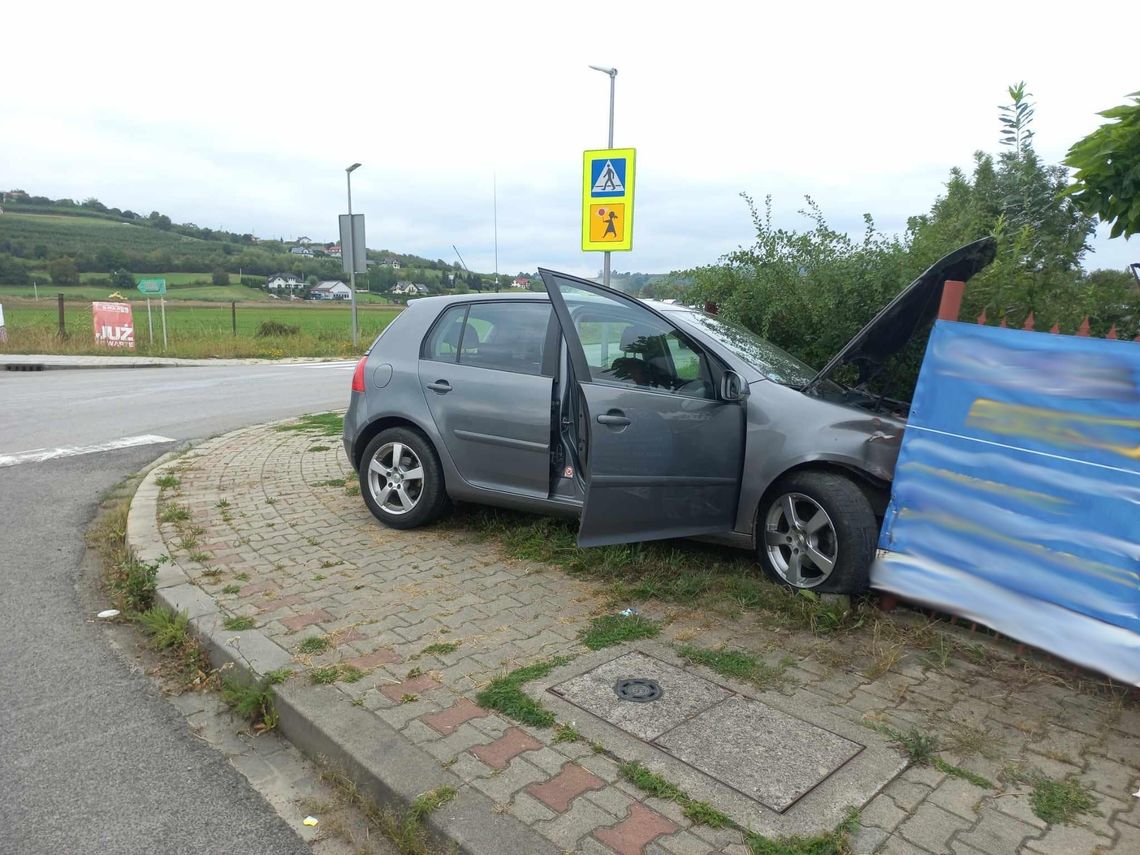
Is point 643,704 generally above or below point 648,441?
below

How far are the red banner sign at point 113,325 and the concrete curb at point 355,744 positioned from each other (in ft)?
76.2

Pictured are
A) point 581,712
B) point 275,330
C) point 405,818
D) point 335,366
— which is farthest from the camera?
point 275,330

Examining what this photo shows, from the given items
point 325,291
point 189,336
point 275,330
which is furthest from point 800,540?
point 325,291

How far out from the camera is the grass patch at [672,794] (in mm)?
2510

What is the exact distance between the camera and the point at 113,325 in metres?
24.4

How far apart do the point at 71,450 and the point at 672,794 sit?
842 cm

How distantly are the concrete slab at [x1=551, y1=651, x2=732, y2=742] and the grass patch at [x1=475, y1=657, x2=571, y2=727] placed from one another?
14 centimetres

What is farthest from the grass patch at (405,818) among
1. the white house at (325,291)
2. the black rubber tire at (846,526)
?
the white house at (325,291)

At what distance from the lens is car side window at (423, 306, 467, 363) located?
5449mm

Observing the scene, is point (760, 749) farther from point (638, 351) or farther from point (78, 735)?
point (78, 735)

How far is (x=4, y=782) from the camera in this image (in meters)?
2.86

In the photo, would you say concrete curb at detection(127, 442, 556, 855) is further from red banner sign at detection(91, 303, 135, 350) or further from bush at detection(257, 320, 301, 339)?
bush at detection(257, 320, 301, 339)

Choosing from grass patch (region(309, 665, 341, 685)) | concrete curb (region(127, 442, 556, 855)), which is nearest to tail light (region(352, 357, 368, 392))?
concrete curb (region(127, 442, 556, 855))

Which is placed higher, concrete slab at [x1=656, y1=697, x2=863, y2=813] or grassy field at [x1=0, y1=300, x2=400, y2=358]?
grassy field at [x1=0, y1=300, x2=400, y2=358]
